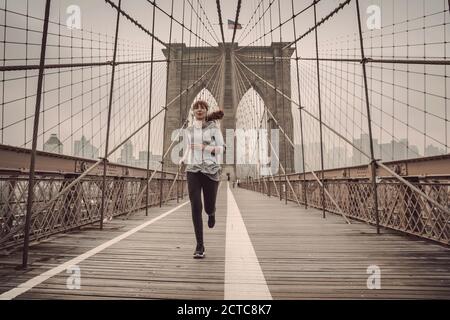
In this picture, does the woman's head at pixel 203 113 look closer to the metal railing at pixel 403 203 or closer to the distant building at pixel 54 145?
the metal railing at pixel 403 203

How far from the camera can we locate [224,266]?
2232 millimetres

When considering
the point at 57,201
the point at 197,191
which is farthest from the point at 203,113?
the point at 57,201

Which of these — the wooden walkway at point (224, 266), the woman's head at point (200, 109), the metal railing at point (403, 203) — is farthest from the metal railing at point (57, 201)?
the metal railing at point (403, 203)

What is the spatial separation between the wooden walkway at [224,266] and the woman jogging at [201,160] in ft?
1.18

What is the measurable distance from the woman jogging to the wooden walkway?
0.36 m

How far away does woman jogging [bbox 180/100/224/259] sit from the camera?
8.38 feet

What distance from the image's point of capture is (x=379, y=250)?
2.80 meters

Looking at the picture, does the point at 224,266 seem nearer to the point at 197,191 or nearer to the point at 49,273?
the point at 197,191

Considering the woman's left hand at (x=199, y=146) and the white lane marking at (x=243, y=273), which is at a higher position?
the woman's left hand at (x=199, y=146)

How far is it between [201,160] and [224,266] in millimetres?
878

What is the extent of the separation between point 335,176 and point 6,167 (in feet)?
17.9

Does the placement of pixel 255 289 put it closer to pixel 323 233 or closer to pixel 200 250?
pixel 200 250

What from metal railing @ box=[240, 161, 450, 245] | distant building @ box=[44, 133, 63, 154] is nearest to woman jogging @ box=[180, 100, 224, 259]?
metal railing @ box=[240, 161, 450, 245]

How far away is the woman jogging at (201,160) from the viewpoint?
255cm
